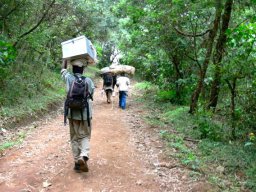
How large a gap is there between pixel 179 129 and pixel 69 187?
205 inches

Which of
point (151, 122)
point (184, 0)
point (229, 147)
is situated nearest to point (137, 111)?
point (151, 122)

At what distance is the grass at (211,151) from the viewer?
6.47 meters

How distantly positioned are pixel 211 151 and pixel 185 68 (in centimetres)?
760

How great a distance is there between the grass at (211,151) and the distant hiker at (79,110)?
223cm

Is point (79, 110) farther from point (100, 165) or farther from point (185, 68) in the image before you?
point (185, 68)

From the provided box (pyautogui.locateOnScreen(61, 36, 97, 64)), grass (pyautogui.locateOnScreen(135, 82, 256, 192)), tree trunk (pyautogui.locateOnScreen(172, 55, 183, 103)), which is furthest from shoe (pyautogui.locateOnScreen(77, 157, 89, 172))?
tree trunk (pyautogui.locateOnScreen(172, 55, 183, 103))

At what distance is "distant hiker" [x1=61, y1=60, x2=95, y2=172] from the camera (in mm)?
6500

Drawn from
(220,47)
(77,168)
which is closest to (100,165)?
(77,168)

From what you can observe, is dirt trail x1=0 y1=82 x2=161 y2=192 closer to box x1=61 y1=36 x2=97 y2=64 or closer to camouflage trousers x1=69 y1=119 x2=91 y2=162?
camouflage trousers x1=69 y1=119 x2=91 y2=162

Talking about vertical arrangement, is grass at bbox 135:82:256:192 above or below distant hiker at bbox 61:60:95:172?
below

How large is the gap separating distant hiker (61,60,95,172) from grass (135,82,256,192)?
223 cm

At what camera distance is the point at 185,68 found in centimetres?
1517

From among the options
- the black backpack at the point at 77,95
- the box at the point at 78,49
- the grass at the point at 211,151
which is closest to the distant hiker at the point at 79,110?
the black backpack at the point at 77,95

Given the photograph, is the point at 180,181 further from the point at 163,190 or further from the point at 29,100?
the point at 29,100
